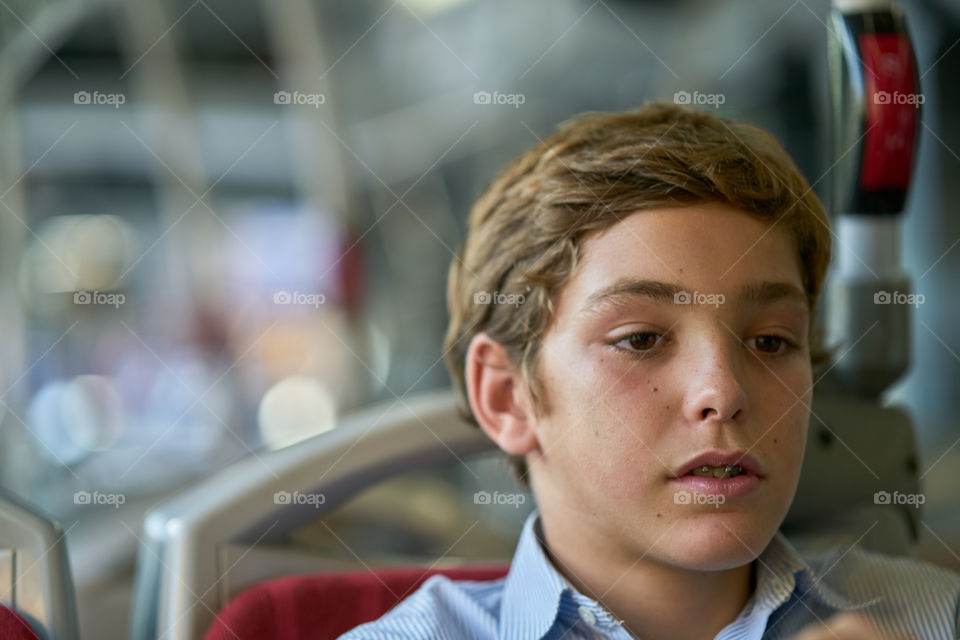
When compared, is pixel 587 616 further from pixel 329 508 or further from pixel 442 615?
pixel 329 508

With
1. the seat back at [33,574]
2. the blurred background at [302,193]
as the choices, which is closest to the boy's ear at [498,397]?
the seat back at [33,574]

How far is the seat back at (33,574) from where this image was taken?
3.07 ft

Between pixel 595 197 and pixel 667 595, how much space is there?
38cm

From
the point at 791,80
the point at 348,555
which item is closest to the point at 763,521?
the point at 348,555

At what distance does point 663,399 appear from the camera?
848 millimetres

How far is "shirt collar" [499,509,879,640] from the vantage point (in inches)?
35.2

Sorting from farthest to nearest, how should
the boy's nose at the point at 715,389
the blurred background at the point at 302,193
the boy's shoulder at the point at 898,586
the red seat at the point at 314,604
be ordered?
the blurred background at the point at 302,193
the red seat at the point at 314,604
the boy's shoulder at the point at 898,586
the boy's nose at the point at 715,389

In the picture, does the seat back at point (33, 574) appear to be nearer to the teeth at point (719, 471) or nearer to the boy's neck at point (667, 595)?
the boy's neck at point (667, 595)

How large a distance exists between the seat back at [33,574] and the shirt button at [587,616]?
501mm

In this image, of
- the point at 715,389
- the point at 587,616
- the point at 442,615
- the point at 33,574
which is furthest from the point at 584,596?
the point at 33,574

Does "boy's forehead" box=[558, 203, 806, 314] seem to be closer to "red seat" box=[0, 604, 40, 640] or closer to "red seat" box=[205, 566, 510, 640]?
"red seat" box=[205, 566, 510, 640]

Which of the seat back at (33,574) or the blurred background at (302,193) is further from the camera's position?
the blurred background at (302,193)

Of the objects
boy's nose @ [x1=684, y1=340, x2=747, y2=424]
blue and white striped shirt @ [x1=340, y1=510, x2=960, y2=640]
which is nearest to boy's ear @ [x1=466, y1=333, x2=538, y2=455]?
blue and white striped shirt @ [x1=340, y1=510, x2=960, y2=640]

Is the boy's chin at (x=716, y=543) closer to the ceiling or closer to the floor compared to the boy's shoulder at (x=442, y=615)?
closer to the ceiling
